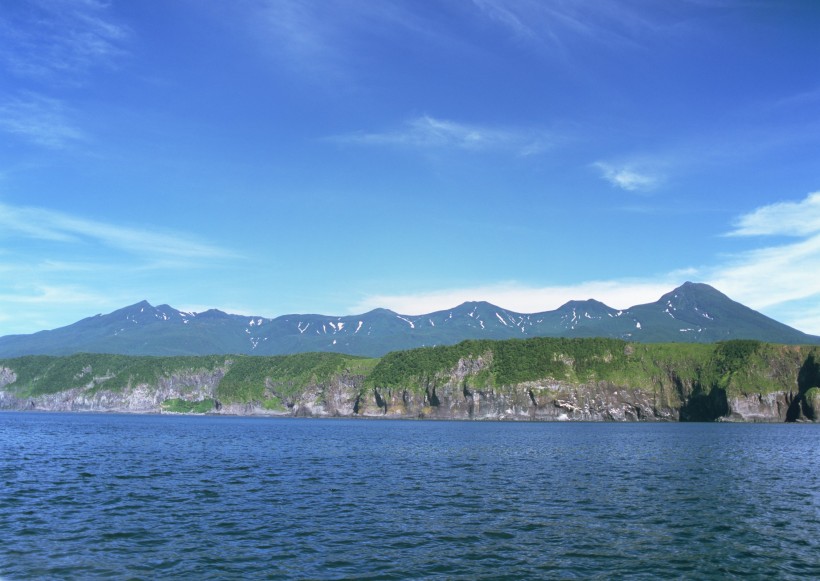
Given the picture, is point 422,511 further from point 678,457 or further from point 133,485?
point 678,457

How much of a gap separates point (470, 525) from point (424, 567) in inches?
356

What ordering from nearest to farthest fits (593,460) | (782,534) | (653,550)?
(653,550), (782,534), (593,460)

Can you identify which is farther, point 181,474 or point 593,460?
point 593,460

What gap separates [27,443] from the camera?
9556 centimetres

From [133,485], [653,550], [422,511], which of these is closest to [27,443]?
[133,485]

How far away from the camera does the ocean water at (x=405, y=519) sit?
90.1 ft

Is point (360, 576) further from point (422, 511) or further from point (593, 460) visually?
point (593, 460)

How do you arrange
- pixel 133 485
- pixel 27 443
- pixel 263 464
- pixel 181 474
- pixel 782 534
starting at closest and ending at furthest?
pixel 782 534, pixel 133 485, pixel 181 474, pixel 263 464, pixel 27 443

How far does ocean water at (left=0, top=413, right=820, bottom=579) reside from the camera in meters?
27.5

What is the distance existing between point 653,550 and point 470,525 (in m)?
9.93

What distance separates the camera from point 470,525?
117 ft

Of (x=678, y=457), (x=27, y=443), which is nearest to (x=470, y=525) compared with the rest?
(x=678, y=457)

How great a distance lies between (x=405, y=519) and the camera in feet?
123

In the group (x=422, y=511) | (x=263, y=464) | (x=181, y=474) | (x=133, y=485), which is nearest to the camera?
(x=422, y=511)
